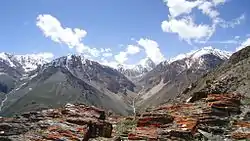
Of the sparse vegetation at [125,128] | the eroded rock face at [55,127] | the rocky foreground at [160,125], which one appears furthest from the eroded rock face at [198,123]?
the eroded rock face at [55,127]

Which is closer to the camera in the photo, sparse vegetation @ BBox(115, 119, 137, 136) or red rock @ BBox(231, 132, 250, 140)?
red rock @ BBox(231, 132, 250, 140)

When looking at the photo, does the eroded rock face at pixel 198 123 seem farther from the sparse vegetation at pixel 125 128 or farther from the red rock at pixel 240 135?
the sparse vegetation at pixel 125 128

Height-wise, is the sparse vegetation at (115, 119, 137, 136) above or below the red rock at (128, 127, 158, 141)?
above

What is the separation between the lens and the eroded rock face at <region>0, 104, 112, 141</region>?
24.4 metres

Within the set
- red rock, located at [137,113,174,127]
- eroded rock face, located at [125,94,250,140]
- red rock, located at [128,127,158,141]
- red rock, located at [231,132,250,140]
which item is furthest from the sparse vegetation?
red rock, located at [231,132,250,140]

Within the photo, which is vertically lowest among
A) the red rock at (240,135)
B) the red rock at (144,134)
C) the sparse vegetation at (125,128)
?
the red rock at (240,135)

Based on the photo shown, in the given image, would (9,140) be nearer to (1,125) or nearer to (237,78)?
(1,125)

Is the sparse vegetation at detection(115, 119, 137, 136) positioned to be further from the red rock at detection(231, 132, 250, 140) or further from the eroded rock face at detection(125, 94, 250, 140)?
the red rock at detection(231, 132, 250, 140)

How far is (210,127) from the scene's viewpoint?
23.8 metres

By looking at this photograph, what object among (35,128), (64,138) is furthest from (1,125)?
(64,138)

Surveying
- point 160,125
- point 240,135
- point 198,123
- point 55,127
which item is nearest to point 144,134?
point 160,125

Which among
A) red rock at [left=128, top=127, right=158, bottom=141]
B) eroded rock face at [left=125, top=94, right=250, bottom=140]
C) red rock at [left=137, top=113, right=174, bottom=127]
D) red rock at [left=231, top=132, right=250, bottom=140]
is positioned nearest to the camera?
red rock at [left=231, top=132, right=250, bottom=140]

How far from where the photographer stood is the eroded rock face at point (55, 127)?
24445 millimetres

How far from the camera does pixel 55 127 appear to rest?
2609 centimetres
